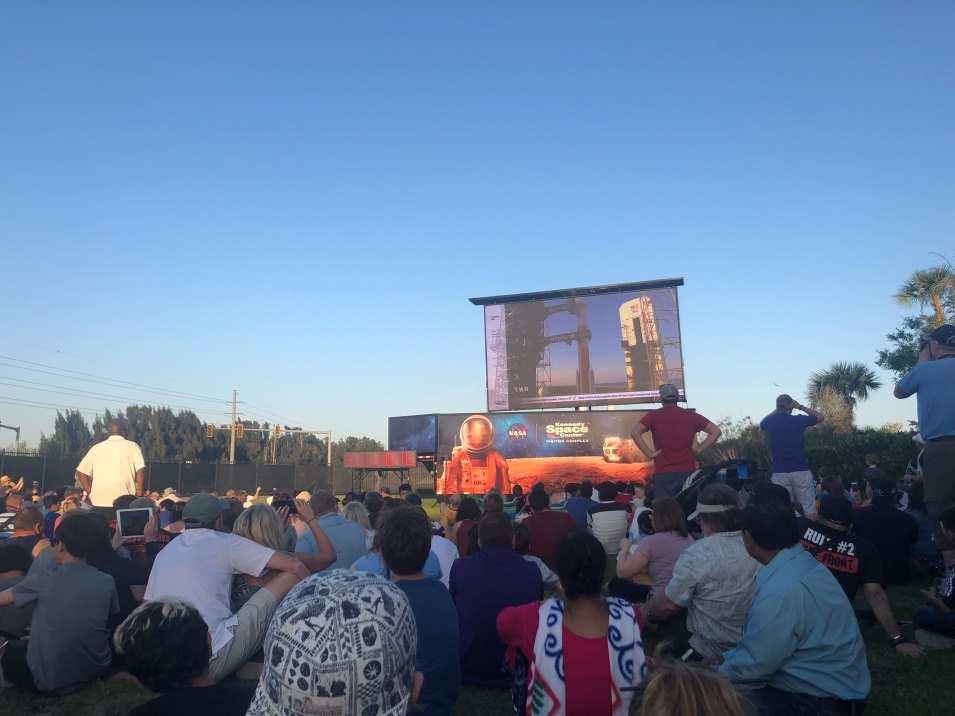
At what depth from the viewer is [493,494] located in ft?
28.4

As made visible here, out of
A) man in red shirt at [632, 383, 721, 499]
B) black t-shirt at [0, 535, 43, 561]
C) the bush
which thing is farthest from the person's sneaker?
the bush

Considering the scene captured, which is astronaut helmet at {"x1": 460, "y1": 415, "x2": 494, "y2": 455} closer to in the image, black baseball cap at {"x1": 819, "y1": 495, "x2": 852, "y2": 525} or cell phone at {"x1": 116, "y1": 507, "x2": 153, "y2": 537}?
cell phone at {"x1": 116, "y1": 507, "x2": 153, "y2": 537}

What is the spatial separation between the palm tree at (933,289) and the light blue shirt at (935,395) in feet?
91.5

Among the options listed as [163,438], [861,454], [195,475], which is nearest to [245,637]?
[861,454]

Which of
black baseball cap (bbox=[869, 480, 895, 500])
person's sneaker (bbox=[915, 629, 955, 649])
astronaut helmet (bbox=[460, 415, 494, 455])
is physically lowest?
person's sneaker (bbox=[915, 629, 955, 649])

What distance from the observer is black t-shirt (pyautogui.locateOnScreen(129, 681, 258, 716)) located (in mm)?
2236

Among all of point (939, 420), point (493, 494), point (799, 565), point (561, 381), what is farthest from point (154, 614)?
point (561, 381)

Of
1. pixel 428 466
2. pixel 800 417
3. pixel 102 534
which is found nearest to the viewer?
pixel 102 534

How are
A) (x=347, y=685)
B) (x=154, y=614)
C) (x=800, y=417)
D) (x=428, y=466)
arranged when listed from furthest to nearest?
(x=428, y=466) → (x=800, y=417) → (x=154, y=614) → (x=347, y=685)

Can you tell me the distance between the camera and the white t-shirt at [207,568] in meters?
4.20

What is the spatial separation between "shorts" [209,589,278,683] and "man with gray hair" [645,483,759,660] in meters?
2.27

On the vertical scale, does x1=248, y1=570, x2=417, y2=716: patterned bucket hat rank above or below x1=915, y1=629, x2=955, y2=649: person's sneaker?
above

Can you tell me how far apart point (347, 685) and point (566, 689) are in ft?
4.92

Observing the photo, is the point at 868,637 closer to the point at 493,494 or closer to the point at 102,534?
the point at 493,494
